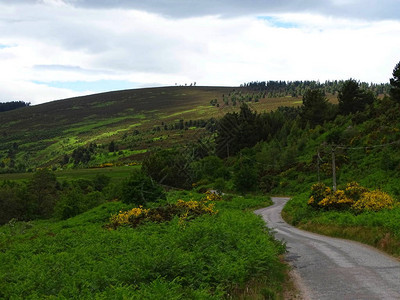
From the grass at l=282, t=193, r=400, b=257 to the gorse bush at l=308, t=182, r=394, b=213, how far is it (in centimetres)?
78

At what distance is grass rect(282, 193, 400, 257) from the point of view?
19.1m

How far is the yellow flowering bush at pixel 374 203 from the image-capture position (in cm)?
2639

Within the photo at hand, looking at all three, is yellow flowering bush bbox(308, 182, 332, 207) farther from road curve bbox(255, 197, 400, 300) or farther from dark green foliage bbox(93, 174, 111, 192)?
dark green foliage bbox(93, 174, 111, 192)

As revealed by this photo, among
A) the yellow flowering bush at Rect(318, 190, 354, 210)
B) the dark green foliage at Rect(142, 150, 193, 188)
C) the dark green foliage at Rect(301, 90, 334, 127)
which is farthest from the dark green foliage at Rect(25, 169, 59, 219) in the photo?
the yellow flowering bush at Rect(318, 190, 354, 210)

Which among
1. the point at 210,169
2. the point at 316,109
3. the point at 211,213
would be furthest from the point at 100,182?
the point at 211,213

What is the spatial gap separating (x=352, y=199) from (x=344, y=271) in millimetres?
18807

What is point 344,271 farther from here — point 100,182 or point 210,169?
point 100,182

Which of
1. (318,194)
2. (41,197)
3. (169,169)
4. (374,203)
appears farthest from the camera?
(41,197)

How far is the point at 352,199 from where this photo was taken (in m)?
31.6

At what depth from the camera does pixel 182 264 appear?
11.0 m

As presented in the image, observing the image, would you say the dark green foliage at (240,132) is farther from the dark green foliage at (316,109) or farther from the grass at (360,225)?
the grass at (360,225)

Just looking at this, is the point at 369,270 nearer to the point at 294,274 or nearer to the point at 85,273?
the point at 294,274

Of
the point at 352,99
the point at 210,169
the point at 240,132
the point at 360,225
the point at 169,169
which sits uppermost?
the point at 352,99

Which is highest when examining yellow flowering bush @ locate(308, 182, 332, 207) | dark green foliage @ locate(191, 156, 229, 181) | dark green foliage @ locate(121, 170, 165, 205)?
yellow flowering bush @ locate(308, 182, 332, 207)
